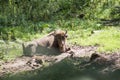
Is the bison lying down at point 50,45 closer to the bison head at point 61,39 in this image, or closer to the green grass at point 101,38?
the bison head at point 61,39

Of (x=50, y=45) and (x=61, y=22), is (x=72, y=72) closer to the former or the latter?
(x=50, y=45)

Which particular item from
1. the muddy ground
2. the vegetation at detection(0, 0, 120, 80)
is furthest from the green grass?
the muddy ground

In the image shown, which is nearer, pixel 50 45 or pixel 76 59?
pixel 76 59

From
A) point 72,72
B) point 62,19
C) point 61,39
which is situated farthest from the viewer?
point 62,19

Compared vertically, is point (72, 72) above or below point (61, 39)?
below

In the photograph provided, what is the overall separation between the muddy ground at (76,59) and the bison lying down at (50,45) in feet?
0.93

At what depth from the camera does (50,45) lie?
48.0 feet

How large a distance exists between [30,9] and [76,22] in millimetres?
3404

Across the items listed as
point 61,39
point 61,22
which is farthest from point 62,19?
point 61,39

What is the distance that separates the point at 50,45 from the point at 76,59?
1519 millimetres

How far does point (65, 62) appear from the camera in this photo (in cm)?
1320

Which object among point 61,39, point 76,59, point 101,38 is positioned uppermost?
point 61,39

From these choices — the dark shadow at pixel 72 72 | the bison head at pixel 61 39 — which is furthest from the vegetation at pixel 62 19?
the dark shadow at pixel 72 72

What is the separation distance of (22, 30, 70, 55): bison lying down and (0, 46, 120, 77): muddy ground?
284 millimetres
